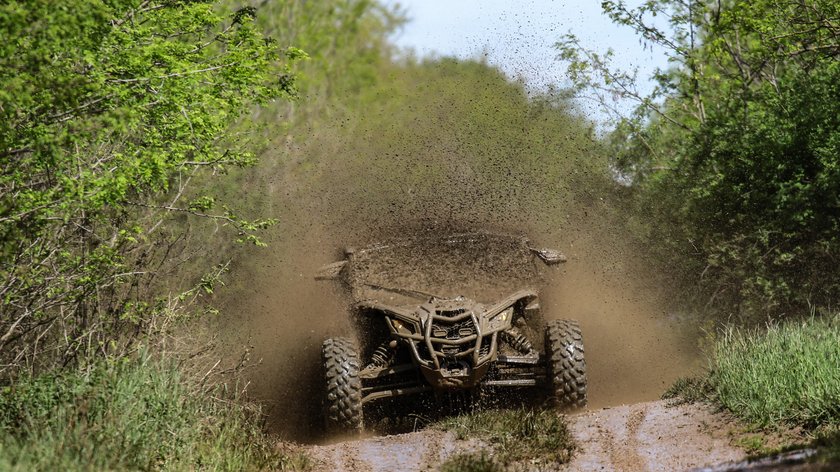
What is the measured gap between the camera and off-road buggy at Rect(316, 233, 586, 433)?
11.4 metres

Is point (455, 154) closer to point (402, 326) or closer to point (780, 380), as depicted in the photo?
point (402, 326)

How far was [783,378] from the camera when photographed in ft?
33.7

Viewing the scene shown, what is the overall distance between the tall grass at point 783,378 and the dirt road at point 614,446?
33 cm

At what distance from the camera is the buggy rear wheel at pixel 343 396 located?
11562 millimetres

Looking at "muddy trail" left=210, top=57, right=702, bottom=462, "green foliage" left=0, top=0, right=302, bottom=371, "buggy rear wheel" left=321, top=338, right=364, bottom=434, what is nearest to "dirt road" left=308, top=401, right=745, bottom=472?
"buggy rear wheel" left=321, top=338, right=364, bottom=434

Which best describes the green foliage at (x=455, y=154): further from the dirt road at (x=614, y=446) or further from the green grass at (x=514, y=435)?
the dirt road at (x=614, y=446)

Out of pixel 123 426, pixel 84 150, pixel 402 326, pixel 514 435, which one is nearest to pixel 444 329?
pixel 402 326

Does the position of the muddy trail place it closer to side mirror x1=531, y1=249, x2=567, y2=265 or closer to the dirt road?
side mirror x1=531, y1=249, x2=567, y2=265

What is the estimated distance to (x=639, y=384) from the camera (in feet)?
52.0

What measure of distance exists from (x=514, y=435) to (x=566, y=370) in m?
1.51

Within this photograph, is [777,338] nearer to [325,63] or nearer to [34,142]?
[34,142]

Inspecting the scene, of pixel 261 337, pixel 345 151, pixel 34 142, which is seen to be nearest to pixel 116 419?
pixel 34 142

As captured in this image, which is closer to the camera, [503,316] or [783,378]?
[783,378]

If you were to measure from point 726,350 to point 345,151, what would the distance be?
18671 mm
